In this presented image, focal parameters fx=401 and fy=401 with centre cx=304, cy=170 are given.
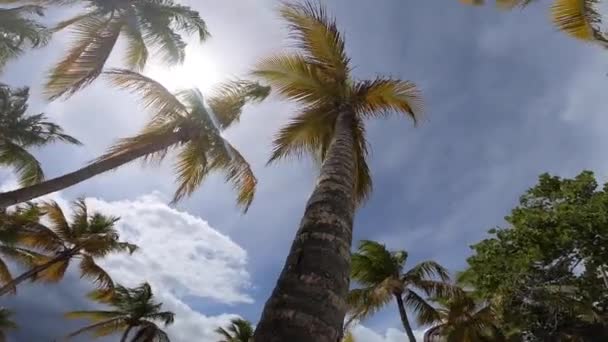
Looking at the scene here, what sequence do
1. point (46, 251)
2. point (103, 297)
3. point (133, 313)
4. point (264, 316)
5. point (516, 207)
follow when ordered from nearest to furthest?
point (264, 316)
point (516, 207)
point (46, 251)
point (103, 297)
point (133, 313)

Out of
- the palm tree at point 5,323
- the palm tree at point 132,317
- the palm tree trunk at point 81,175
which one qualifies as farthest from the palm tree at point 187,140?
the palm tree at point 5,323

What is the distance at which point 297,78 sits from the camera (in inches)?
291

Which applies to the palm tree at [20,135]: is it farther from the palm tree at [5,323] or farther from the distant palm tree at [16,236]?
the palm tree at [5,323]

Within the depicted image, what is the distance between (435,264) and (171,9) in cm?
1560

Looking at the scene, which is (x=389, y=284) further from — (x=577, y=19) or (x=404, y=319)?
(x=577, y=19)

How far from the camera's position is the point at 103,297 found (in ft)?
76.0

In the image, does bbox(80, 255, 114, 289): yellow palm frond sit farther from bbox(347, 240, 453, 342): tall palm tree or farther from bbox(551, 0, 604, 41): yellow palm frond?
bbox(551, 0, 604, 41): yellow palm frond

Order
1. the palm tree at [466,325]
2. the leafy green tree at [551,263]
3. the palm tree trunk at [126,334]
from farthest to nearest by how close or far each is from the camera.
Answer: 1. the palm tree trunk at [126,334]
2. the palm tree at [466,325]
3. the leafy green tree at [551,263]

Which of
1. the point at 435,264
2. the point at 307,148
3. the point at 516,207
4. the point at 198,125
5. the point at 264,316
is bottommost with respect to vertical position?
the point at 264,316

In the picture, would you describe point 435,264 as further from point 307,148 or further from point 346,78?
point 346,78

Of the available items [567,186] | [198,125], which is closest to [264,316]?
[198,125]

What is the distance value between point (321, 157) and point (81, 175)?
5.41 meters

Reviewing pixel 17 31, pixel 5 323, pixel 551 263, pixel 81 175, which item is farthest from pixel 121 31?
pixel 5 323

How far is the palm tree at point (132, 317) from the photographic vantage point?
86.8 ft
